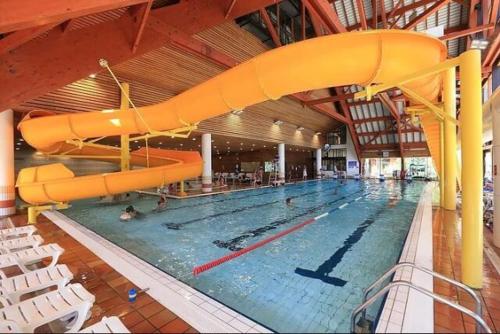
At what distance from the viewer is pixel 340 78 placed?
97.7 inches

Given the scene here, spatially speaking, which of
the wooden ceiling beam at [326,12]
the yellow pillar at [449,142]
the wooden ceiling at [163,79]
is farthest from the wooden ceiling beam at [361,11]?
the wooden ceiling at [163,79]

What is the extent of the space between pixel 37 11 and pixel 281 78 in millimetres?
2718

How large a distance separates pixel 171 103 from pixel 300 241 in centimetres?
370

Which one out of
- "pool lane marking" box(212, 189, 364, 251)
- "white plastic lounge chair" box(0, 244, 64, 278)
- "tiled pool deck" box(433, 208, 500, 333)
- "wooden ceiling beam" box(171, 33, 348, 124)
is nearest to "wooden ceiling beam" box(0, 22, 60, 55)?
"white plastic lounge chair" box(0, 244, 64, 278)

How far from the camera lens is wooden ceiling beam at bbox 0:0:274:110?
489cm

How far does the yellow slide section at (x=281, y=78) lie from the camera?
2.29 meters

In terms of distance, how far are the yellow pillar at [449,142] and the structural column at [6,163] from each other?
12.8 meters

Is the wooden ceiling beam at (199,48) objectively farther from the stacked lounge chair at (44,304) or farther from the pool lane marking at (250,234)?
the stacked lounge chair at (44,304)

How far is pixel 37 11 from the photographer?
8.18 feet

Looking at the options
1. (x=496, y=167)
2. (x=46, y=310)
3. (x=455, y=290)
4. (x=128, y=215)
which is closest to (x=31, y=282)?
(x=46, y=310)

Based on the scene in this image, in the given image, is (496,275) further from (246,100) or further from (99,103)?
(99,103)

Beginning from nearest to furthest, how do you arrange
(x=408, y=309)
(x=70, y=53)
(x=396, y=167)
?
1. (x=408, y=309)
2. (x=70, y=53)
3. (x=396, y=167)

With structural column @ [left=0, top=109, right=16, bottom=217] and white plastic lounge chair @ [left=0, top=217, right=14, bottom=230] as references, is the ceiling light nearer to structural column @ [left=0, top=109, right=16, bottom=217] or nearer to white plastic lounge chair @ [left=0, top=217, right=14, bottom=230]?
white plastic lounge chair @ [left=0, top=217, right=14, bottom=230]

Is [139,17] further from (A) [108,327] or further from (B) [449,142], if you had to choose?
(B) [449,142]
